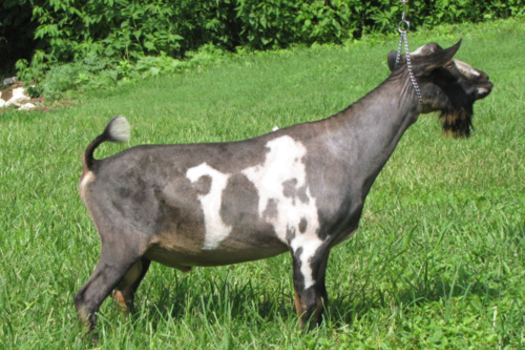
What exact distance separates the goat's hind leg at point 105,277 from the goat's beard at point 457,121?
5.47 feet

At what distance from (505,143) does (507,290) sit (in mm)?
3045


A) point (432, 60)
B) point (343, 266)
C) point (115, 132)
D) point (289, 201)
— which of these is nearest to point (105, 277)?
point (115, 132)

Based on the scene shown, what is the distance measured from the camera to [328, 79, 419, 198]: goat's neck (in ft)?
9.68

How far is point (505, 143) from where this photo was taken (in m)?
6.06

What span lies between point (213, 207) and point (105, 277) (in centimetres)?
60

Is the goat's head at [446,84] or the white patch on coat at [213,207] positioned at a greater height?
the goat's head at [446,84]

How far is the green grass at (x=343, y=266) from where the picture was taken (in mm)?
2980

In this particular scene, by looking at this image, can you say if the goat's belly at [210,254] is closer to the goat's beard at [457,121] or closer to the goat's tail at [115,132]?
the goat's tail at [115,132]

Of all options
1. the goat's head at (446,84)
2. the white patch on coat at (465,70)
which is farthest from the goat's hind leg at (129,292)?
the white patch on coat at (465,70)

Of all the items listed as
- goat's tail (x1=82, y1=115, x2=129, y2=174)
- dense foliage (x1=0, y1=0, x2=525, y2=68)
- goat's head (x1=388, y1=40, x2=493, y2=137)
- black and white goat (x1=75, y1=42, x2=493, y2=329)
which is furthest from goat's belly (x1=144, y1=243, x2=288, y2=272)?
dense foliage (x1=0, y1=0, x2=525, y2=68)

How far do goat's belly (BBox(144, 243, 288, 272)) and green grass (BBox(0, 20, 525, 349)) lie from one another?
0.27 m

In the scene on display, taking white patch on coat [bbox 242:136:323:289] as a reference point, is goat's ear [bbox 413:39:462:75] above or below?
above

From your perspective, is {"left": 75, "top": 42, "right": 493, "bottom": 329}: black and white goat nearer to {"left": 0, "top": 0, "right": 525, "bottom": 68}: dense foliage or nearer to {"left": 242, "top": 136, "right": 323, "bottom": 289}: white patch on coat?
{"left": 242, "top": 136, "right": 323, "bottom": 289}: white patch on coat

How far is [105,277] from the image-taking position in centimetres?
283
